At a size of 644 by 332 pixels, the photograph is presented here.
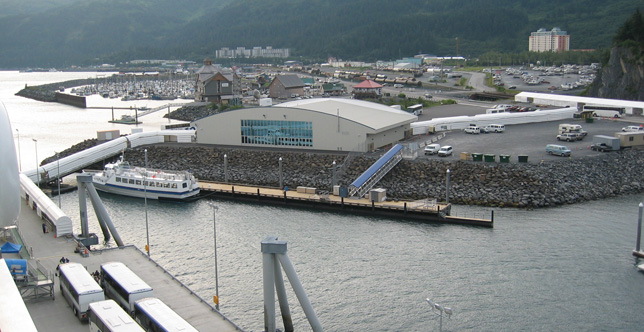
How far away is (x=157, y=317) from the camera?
38.0ft

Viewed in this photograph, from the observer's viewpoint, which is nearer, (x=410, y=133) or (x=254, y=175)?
(x=254, y=175)

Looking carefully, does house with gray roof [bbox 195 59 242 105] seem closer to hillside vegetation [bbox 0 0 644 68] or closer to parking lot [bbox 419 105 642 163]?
parking lot [bbox 419 105 642 163]

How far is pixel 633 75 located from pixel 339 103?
82.3 feet

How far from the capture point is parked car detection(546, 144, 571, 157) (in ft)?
88.1

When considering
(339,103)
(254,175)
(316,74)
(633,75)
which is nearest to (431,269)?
(254,175)

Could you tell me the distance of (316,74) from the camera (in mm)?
94250

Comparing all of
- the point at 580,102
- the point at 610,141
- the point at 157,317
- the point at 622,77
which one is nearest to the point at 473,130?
the point at 610,141

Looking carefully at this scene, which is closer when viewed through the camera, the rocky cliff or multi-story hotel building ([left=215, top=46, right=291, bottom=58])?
the rocky cliff

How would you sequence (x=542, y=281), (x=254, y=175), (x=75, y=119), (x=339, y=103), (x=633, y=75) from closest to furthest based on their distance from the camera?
(x=542, y=281), (x=254, y=175), (x=339, y=103), (x=633, y=75), (x=75, y=119)

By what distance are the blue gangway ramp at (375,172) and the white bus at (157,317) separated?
12722mm

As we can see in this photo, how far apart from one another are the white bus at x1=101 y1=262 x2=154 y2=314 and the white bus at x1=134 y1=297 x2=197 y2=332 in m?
0.38

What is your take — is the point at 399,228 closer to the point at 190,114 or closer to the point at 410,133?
the point at 410,133

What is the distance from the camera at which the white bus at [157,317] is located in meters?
11.2

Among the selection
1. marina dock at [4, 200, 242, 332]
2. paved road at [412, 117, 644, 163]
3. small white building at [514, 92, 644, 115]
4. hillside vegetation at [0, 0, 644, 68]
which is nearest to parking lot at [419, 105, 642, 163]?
paved road at [412, 117, 644, 163]
